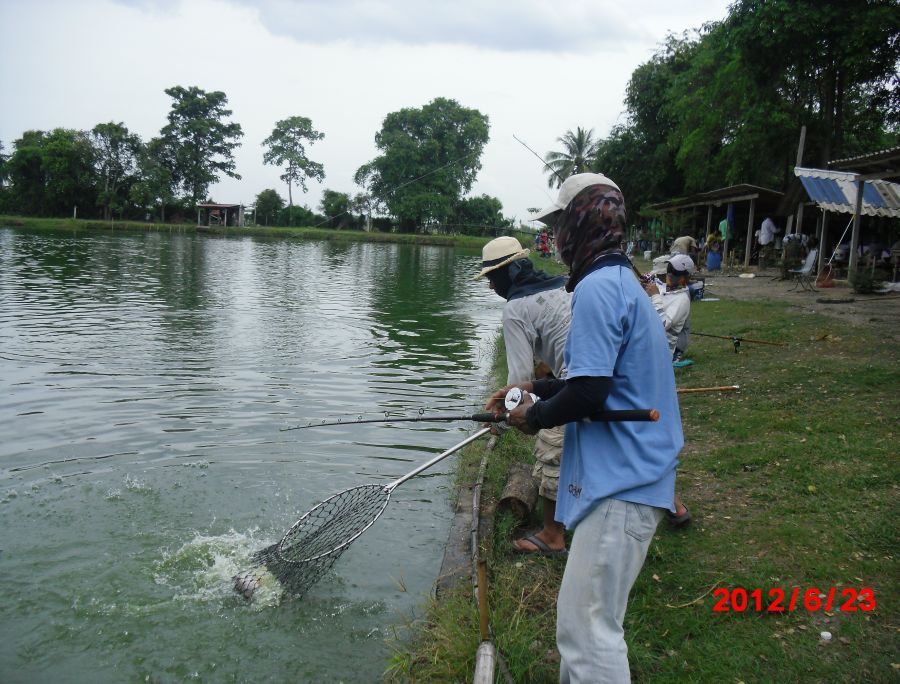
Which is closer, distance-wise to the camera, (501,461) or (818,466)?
(818,466)

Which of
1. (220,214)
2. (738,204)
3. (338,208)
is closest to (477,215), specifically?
(338,208)

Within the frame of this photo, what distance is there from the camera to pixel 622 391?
2471 mm

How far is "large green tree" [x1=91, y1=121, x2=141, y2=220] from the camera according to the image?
240 feet

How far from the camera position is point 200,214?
80250mm

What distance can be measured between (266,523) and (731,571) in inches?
154

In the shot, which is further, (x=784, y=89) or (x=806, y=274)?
(x=784, y=89)

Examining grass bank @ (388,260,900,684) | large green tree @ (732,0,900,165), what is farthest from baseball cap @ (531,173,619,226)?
large green tree @ (732,0,900,165)

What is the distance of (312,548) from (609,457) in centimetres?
303

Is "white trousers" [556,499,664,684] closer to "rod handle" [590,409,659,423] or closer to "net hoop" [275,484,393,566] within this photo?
"rod handle" [590,409,659,423]

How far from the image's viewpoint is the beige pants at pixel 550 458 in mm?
4770

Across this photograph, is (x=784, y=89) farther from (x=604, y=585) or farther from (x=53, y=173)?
(x=53, y=173)

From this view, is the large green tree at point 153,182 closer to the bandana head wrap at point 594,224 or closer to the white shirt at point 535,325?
the white shirt at point 535,325

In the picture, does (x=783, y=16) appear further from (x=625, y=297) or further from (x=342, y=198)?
(x=342, y=198)

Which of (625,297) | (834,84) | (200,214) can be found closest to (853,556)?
(625,297)
